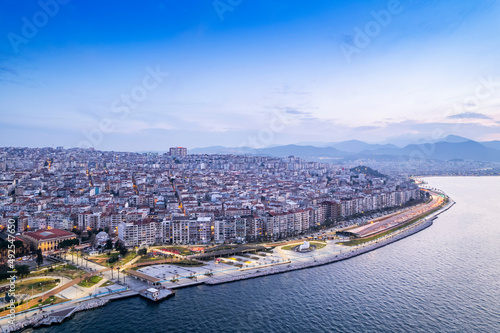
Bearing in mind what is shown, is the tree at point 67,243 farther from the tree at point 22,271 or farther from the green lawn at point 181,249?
the green lawn at point 181,249

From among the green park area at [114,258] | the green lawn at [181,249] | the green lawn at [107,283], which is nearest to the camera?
the green lawn at [107,283]

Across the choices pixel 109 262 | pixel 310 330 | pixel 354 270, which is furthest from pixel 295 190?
pixel 310 330

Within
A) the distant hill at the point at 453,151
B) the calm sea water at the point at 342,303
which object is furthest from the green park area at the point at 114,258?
the distant hill at the point at 453,151

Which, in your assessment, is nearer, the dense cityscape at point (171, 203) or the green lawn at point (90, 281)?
the green lawn at point (90, 281)

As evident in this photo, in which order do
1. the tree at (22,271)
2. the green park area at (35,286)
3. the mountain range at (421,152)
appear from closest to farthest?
the green park area at (35,286) → the tree at (22,271) → the mountain range at (421,152)

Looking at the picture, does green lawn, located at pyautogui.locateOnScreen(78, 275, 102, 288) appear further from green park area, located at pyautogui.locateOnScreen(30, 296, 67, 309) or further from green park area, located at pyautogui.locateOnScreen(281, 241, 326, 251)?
green park area, located at pyautogui.locateOnScreen(281, 241, 326, 251)

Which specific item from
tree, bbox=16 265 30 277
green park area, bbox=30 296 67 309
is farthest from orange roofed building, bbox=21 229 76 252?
green park area, bbox=30 296 67 309

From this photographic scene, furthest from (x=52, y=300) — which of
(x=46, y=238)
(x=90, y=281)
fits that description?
(x=46, y=238)
